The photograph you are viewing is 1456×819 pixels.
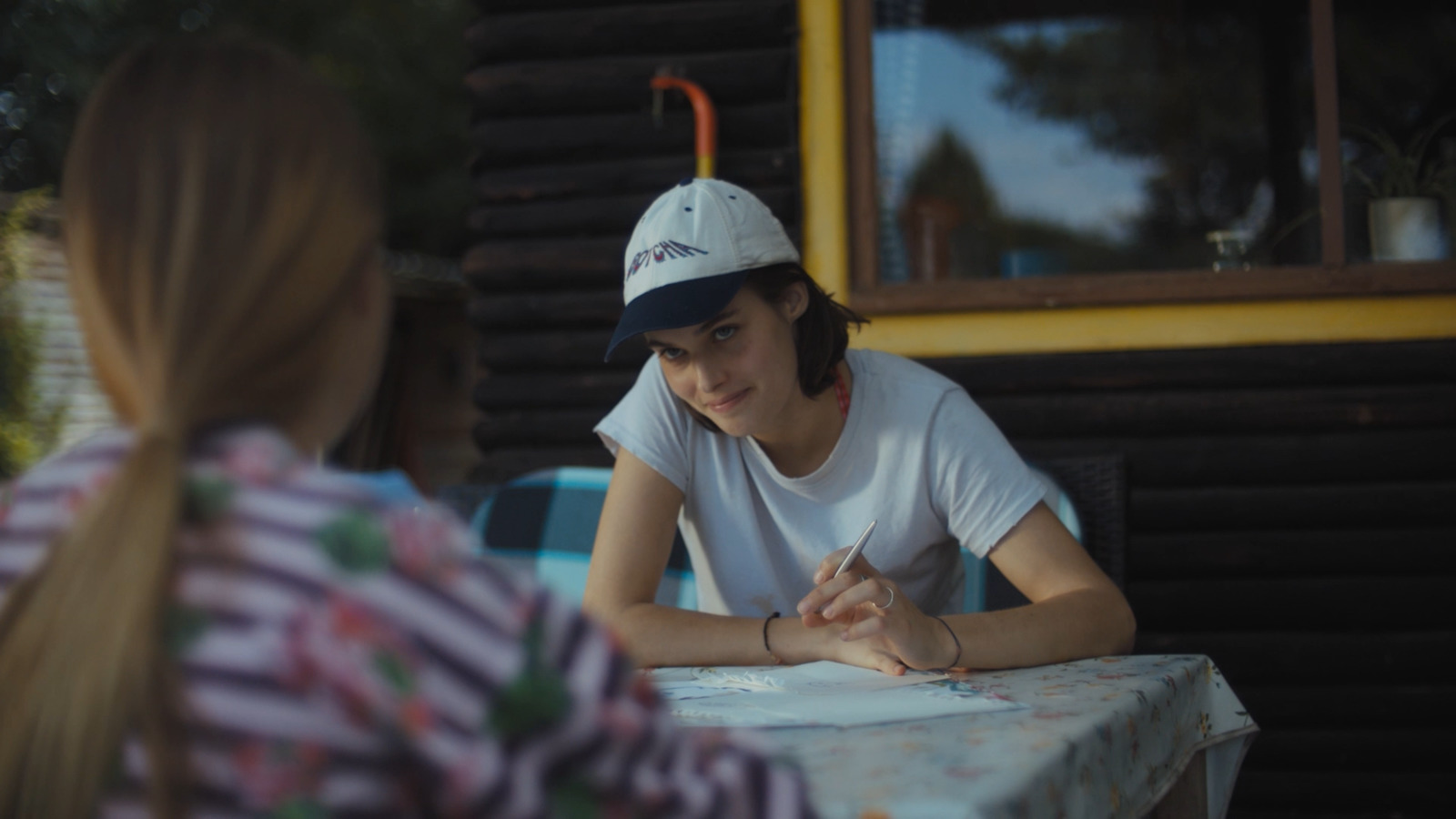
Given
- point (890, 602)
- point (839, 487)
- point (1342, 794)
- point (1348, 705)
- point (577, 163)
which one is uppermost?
point (577, 163)

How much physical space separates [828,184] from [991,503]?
70.6 inches

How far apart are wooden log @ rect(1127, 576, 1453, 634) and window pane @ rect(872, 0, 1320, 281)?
1468mm

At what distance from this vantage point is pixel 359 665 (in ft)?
2.18

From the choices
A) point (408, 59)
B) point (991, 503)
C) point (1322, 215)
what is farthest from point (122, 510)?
point (408, 59)

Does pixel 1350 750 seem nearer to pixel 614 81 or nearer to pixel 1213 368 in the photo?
pixel 1213 368

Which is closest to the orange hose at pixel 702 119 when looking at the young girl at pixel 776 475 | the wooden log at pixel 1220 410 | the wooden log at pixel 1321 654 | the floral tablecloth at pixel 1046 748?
the wooden log at pixel 1220 410

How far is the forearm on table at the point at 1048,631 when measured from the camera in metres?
1.66

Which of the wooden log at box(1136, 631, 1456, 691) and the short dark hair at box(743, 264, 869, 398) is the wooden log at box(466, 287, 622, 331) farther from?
the wooden log at box(1136, 631, 1456, 691)

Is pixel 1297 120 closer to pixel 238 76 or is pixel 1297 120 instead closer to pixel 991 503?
pixel 991 503

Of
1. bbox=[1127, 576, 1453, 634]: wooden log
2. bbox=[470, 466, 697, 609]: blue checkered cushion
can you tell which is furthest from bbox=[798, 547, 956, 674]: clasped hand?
bbox=[1127, 576, 1453, 634]: wooden log

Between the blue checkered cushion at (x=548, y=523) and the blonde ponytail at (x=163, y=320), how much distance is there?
1870 millimetres

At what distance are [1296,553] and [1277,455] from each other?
0.28 meters

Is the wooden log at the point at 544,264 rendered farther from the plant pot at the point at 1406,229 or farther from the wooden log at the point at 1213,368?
the plant pot at the point at 1406,229

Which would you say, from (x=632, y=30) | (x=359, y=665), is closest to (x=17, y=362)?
(x=632, y=30)
